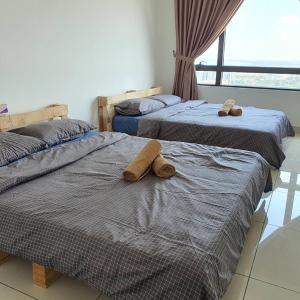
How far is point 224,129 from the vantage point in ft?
10.0

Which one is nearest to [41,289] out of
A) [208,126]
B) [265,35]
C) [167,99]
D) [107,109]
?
[208,126]

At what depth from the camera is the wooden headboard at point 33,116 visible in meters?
2.41

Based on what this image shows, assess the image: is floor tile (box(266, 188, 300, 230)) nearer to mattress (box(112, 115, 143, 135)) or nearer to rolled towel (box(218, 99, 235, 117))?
rolled towel (box(218, 99, 235, 117))

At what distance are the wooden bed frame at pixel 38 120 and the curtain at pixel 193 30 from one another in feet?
8.31

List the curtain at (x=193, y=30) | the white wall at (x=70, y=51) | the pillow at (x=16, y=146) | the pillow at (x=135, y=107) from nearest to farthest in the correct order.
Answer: the pillow at (x=16, y=146) < the white wall at (x=70, y=51) < the pillow at (x=135, y=107) < the curtain at (x=193, y=30)

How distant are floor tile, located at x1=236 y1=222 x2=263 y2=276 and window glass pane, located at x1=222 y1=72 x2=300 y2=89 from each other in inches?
125

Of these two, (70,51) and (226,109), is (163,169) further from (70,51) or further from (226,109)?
(226,109)

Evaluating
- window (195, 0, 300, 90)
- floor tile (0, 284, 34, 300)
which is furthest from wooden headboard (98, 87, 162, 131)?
floor tile (0, 284, 34, 300)

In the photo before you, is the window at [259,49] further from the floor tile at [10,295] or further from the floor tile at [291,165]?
the floor tile at [10,295]

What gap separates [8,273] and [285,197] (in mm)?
2122

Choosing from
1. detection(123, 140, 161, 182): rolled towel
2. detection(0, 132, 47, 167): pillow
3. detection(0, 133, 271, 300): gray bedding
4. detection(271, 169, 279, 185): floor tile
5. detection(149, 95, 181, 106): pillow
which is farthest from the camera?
detection(149, 95, 181, 106): pillow

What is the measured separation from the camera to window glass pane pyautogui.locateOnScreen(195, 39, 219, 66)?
485 cm

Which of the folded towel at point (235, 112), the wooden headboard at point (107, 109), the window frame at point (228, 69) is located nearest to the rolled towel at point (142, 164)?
the wooden headboard at point (107, 109)

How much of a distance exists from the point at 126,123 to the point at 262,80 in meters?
2.45
